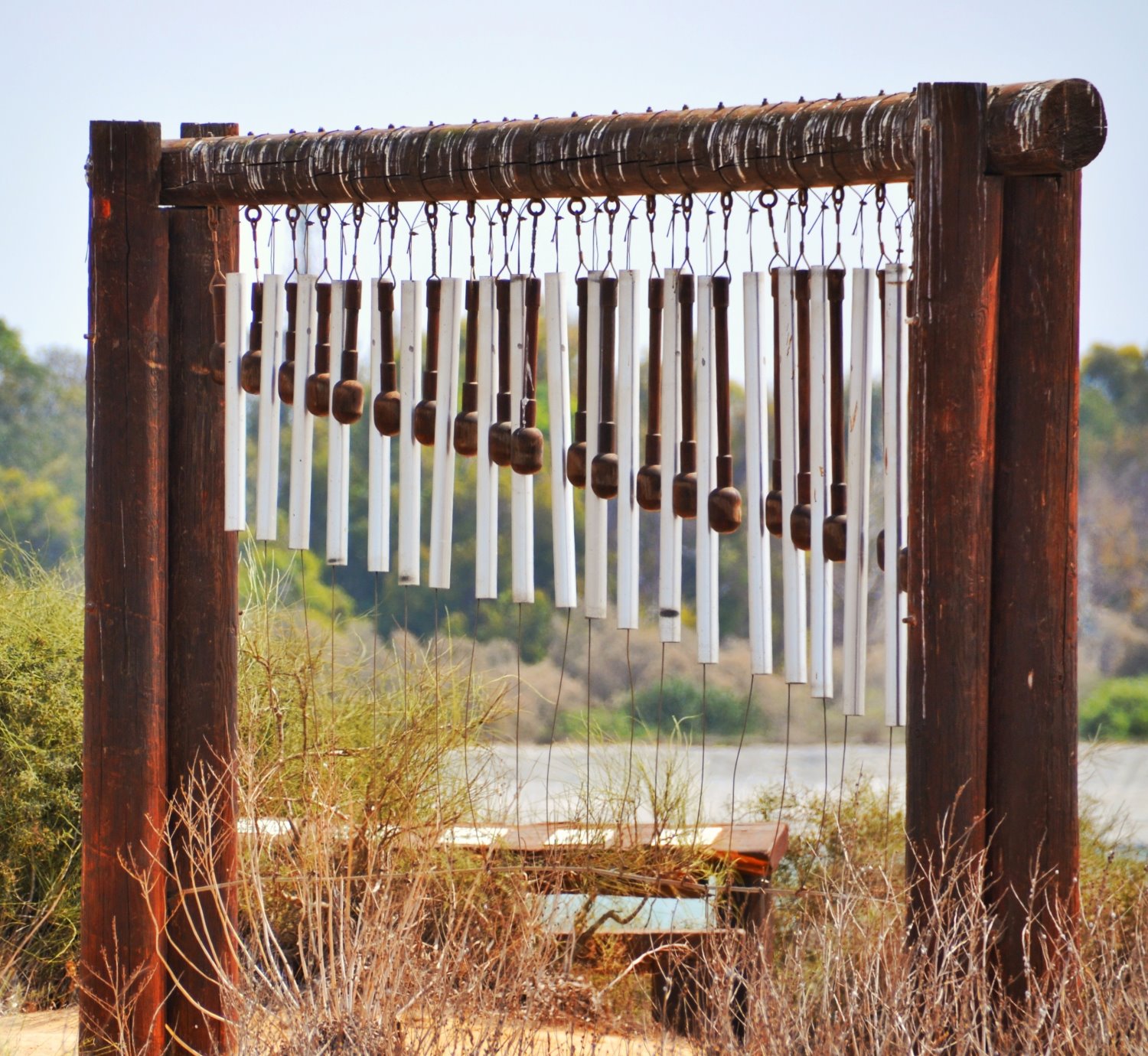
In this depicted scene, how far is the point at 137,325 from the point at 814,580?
5.92 feet

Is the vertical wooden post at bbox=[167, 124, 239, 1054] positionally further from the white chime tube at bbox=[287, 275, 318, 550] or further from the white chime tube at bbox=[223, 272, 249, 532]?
the white chime tube at bbox=[287, 275, 318, 550]

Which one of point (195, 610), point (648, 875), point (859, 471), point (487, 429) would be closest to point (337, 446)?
point (487, 429)

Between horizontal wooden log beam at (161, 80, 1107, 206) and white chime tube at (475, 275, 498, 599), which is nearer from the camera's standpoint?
horizontal wooden log beam at (161, 80, 1107, 206)

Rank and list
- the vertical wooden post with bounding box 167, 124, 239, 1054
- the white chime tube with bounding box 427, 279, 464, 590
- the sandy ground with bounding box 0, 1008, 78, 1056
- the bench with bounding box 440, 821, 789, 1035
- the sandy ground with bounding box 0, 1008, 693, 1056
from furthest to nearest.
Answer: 1. the bench with bounding box 440, 821, 789, 1035
2. the sandy ground with bounding box 0, 1008, 78, 1056
3. the sandy ground with bounding box 0, 1008, 693, 1056
4. the vertical wooden post with bounding box 167, 124, 239, 1054
5. the white chime tube with bounding box 427, 279, 464, 590

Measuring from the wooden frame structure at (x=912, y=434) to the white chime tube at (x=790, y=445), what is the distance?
27 centimetres

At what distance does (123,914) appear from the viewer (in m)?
3.46

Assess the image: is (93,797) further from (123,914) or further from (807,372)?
(807,372)

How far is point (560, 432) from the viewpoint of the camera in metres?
3.22

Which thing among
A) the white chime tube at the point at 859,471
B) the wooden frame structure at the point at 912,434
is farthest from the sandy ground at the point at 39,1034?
the white chime tube at the point at 859,471

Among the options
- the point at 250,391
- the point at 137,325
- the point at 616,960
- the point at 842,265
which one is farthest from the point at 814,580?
the point at 616,960

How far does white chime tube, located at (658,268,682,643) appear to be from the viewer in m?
3.13

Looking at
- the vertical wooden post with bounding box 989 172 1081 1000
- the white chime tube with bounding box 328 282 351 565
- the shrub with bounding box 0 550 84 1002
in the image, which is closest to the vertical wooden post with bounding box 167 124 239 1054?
the white chime tube with bounding box 328 282 351 565

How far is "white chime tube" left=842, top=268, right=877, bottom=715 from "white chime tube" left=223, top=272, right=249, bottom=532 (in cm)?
150

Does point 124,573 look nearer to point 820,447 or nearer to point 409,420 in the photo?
point 409,420
